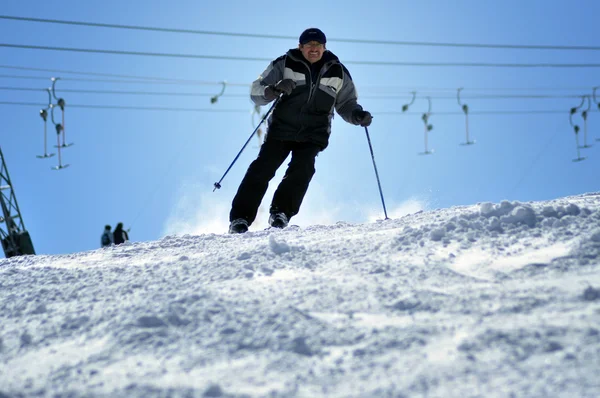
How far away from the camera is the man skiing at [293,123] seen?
523 centimetres

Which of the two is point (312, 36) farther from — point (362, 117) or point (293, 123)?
point (362, 117)

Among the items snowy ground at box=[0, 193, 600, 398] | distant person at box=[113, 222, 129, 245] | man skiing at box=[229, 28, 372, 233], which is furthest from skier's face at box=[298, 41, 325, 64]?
distant person at box=[113, 222, 129, 245]

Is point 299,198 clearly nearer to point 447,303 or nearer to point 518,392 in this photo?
point 447,303

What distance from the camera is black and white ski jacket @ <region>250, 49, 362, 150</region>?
5258 mm

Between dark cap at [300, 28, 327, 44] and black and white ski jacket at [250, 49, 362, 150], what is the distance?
0.45 feet

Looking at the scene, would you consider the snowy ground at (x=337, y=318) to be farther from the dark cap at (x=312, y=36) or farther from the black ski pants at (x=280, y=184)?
the dark cap at (x=312, y=36)

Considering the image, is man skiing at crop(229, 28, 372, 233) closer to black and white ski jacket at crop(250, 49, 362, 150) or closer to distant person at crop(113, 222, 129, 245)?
black and white ski jacket at crop(250, 49, 362, 150)

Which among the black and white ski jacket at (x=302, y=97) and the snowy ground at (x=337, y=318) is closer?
the snowy ground at (x=337, y=318)

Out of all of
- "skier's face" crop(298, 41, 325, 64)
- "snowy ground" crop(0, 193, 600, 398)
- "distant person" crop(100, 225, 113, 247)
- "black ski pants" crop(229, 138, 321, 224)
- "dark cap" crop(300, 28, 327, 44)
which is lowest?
"snowy ground" crop(0, 193, 600, 398)

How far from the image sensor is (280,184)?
5.36m

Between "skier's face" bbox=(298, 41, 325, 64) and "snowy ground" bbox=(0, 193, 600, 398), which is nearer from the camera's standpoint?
"snowy ground" bbox=(0, 193, 600, 398)

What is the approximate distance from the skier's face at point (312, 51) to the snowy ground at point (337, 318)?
90.4 inches

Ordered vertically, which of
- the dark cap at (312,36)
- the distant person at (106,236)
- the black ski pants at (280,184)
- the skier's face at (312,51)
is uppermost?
the distant person at (106,236)

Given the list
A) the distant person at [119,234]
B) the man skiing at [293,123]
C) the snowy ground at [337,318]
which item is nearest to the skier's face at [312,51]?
the man skiing at [293,123]
